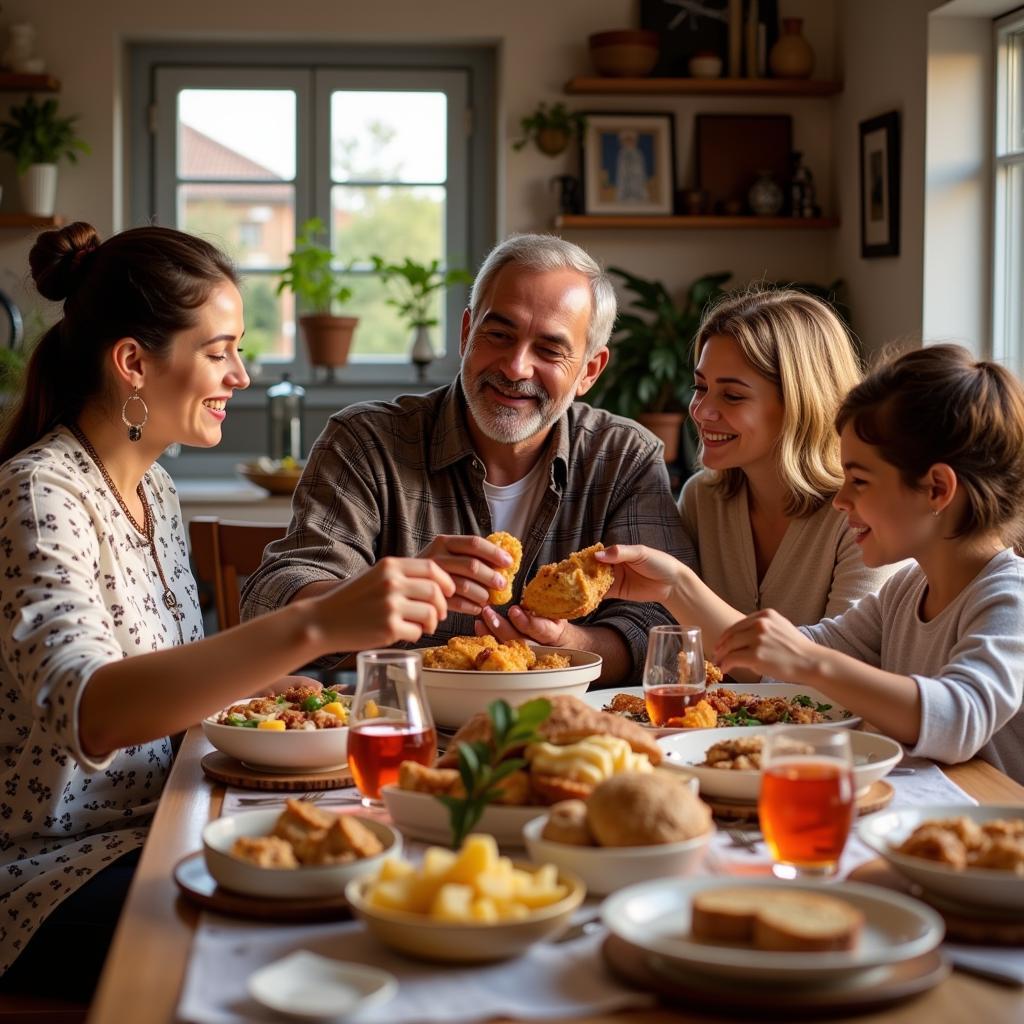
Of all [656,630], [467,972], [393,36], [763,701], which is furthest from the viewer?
[393,36]

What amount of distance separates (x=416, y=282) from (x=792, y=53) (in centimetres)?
169

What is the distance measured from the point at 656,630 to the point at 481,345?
1031 millimetres

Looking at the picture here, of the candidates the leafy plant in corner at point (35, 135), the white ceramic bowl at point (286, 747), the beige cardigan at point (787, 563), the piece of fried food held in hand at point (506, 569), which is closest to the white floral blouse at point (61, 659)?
the white ceramic bowl at point (286, 747)

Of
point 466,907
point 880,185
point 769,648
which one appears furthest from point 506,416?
point 880,185

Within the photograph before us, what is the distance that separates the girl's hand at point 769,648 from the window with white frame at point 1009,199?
122 inches

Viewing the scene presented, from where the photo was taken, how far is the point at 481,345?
2570 mm

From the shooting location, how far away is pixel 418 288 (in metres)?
5.74

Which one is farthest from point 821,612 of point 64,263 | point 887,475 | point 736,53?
point 736,53

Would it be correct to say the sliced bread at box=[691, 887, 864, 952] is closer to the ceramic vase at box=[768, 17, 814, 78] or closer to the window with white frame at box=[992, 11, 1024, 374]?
the window with white frame at box=[992, 11, 1024, 374]

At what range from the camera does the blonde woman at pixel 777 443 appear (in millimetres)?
2488

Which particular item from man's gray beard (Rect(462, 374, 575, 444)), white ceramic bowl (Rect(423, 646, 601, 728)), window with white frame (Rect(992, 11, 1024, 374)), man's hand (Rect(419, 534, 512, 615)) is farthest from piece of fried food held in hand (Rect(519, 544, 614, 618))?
window with white frame (Rect(992, 11, 1024, 374))

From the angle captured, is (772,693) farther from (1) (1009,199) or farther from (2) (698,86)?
(2) (698,86)

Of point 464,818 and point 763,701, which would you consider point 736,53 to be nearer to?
point 763,701

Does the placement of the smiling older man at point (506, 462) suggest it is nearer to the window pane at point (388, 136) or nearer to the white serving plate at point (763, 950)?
the white serving plate at point (763, 950)
